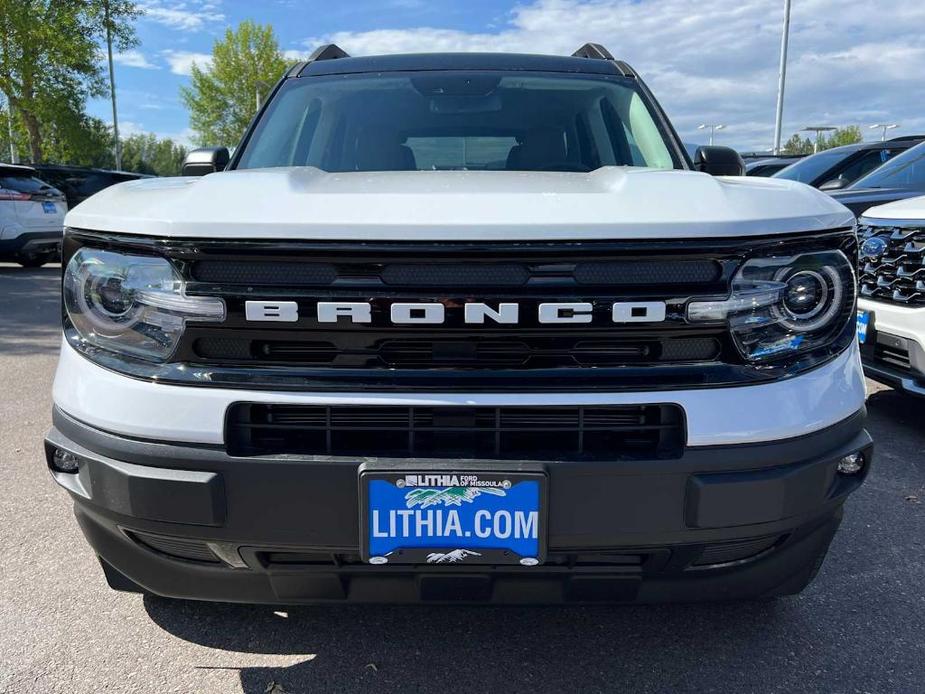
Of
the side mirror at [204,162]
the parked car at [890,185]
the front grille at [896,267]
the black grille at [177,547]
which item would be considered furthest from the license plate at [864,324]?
the black grille at [177,547]

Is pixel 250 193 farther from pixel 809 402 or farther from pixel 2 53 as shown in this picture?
pixel 2 53

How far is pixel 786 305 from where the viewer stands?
Answer: 5.39 feet

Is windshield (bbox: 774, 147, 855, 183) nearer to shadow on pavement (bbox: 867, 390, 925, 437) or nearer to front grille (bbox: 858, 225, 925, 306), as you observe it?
shadow on pavement (bbox: 867, 390, 925, 437)

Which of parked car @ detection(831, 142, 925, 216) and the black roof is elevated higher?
the black roof

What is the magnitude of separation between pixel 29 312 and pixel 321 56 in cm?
611

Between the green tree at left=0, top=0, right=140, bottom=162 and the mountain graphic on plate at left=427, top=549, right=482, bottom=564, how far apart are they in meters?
26.6

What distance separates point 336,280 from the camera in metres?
1.55

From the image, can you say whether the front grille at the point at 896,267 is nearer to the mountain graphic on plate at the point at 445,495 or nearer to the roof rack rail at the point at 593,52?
the roof rack rail at the point at 593,52

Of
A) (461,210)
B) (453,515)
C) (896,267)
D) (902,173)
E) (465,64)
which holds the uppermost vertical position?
(465,64)

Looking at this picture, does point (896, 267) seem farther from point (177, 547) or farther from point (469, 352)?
point (177, 547)

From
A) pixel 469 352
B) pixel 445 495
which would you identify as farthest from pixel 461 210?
pixel 445 495

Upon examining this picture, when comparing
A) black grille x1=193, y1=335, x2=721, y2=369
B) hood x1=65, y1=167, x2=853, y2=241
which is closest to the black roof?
hood x1=65, y1=167, x2=853, y2=241

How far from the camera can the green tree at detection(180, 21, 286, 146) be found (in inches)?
1853

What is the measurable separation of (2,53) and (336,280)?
27.0 m
